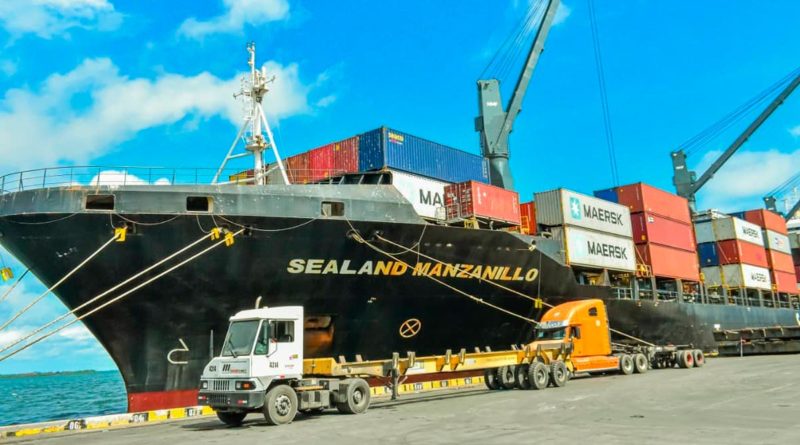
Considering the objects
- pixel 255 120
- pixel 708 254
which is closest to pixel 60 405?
pixel 255 120

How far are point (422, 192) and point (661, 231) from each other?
A: 17.8 m

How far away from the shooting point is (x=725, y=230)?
132 ft

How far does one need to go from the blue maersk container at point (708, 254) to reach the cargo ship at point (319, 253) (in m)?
17.1

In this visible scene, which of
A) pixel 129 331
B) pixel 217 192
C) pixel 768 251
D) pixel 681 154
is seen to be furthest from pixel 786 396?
pixel 681 154

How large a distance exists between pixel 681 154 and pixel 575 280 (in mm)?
32724

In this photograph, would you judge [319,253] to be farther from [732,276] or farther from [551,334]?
[732,276]

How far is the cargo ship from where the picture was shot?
15734mm

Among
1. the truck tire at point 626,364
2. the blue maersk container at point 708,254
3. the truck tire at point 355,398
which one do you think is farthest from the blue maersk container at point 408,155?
the blue maersk container at point 708,254

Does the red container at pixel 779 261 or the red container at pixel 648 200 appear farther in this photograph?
the red container at pixel 779 261

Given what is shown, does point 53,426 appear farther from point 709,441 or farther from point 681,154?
point 681,154

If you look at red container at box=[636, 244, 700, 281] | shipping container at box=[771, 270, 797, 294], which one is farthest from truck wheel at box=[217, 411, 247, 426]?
shipping container at box=[771, 270, 797, 294]

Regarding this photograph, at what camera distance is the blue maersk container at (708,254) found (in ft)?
133

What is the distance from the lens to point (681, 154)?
5175 cm

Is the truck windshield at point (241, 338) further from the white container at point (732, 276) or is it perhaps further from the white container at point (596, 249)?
the white container at point (732, 276)
